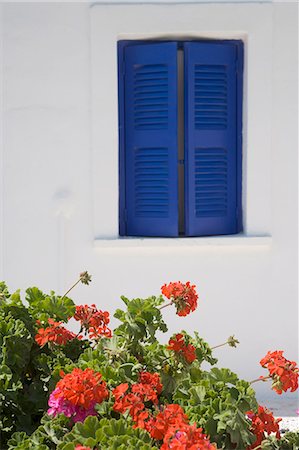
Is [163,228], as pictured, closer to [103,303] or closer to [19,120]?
[103,303]

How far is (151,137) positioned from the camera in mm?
5625

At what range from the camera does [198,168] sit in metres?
5.68

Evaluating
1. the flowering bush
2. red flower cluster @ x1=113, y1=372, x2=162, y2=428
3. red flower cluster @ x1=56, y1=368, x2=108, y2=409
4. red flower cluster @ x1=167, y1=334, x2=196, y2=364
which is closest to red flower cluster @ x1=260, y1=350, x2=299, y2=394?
the flowering bush

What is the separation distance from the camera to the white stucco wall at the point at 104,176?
5508 mm

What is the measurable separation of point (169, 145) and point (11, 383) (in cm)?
324

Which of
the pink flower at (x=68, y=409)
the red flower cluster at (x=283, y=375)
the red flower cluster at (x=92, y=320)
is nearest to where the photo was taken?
the pink flower at (x=68, y=409)

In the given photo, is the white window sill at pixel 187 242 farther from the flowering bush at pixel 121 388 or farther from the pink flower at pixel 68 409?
the pink flower at pixel 68 409

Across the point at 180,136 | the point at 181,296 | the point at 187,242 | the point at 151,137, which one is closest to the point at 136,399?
the point at 181,296

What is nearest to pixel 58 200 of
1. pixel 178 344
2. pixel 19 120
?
pixel 19 120

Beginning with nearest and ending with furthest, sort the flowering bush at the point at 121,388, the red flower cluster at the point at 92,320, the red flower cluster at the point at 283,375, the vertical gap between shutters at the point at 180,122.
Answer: the flowering bush at the point at 121,388
the red flower cluster at the point at 283,375
the red flower cluster at the point at 92,320
the vertical gap between shutters at the point at 180,122

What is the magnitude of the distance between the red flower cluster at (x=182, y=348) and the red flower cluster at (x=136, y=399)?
18 cm

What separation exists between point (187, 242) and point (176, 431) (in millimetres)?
3442

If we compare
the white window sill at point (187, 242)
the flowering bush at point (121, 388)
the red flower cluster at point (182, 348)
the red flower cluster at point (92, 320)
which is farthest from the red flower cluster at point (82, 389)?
the white window sill at point (187, 242)

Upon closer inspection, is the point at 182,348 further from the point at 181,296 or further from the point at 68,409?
the point at 68,409
